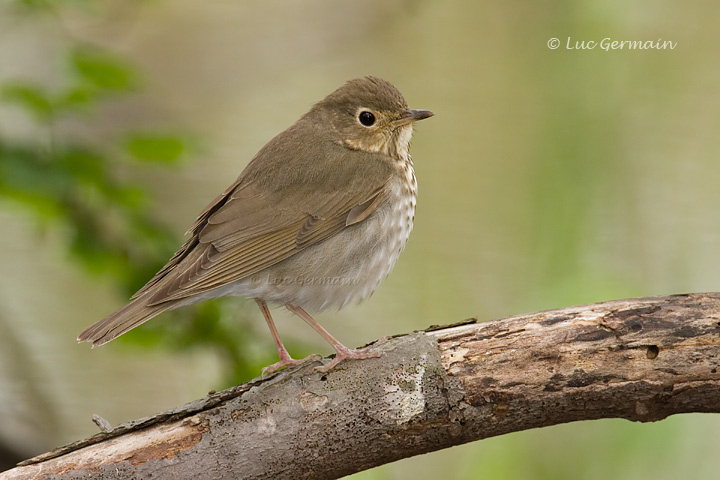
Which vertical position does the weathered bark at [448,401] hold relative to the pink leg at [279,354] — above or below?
below

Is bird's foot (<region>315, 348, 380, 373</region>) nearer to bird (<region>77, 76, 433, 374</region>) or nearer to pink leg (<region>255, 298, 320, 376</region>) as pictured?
bird (<region>77, 76, 433, 374</region>)

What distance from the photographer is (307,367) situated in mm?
3830

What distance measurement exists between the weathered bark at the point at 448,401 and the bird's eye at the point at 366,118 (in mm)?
1649

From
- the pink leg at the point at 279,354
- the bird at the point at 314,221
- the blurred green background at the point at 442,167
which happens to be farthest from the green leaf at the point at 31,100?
the pink leg at the point at 279,354

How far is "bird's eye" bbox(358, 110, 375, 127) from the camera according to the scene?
4.88m

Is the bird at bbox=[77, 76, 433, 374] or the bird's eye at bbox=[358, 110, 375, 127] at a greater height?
the bird's eye at bbox=[358, 110, 375, 127]

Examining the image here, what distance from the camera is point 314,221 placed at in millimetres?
4402

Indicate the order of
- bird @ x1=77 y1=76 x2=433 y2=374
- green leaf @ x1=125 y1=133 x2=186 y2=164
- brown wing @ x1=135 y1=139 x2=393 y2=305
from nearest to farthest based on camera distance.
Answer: brown wing @ x1=135 y1=139 x2=393 y2=305
bird @ x1=77 y1=76 x2=433 y2=374
green leaf @ x1=125 y1=133 x2=186 y2=164

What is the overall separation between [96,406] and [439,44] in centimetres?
438

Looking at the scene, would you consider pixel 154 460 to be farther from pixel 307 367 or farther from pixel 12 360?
pixel 12 360

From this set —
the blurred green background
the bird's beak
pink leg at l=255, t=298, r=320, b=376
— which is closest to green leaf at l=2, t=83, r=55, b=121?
the blurred green background

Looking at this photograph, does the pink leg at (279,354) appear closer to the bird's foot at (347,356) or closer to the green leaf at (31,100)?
the bird's foot at (347,356)

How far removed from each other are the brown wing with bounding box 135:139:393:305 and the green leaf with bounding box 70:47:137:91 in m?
0.79

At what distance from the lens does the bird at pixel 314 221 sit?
419 centimetres
